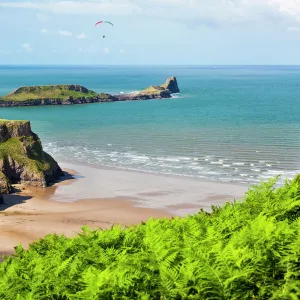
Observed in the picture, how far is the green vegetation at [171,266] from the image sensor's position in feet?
29.9

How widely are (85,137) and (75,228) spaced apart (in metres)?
47.1

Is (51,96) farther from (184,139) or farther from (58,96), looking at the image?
(184,139)

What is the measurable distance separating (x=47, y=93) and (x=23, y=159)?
116m

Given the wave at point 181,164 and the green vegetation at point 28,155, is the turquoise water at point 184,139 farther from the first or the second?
the green vegetation at point 28,155

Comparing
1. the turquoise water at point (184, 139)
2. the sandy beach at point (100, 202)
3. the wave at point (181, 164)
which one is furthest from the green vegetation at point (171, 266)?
the turquoise water at point (184, 139)

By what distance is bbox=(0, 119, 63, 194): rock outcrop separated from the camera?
53562 mm

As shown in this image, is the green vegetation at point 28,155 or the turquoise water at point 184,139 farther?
the turquoise water at point 184,139

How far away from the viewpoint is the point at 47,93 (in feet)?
547

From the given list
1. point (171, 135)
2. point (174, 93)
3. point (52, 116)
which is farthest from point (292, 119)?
point (174, 93)

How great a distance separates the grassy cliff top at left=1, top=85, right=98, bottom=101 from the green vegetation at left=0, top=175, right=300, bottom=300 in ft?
501

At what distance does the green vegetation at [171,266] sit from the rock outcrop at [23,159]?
3948 centimetres

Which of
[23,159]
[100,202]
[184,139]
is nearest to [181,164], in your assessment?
[100,202]

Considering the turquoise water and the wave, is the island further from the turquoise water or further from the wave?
the wave

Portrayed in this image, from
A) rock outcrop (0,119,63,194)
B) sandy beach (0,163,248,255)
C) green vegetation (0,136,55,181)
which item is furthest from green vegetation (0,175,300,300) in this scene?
green vegetation (0,136,55,181)
